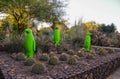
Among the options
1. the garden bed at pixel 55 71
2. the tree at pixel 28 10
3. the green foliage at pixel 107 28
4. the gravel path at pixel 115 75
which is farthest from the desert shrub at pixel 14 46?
the green foliage at pixel 107 28

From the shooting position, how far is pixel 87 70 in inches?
257

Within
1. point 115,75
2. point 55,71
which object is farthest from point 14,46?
point 115,75

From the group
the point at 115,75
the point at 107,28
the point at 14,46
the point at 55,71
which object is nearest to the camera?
the point at 55,71

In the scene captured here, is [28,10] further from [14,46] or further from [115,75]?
[115,75]

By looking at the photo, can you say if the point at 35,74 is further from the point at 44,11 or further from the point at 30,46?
the point at 44,11

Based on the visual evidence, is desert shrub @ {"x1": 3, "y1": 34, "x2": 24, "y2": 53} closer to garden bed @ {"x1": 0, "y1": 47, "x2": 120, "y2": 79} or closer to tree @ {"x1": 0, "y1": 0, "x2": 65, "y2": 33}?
garden bed @ {"x1": 0, "y1": 47, "x2": 120, "y2": 79}

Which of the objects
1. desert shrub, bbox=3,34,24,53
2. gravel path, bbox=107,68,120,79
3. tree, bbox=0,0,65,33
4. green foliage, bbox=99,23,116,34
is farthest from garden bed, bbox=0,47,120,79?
Answer: green foliage, bbox=99,23,116,34

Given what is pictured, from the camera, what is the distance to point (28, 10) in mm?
18875

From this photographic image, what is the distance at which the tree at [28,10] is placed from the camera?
17953 mm

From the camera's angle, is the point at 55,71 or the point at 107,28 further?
the point at 107,28

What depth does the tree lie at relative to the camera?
707 inches

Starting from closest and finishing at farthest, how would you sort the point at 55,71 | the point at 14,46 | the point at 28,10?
the point at 55,71 < the point at 14,46 < the point at 28,10

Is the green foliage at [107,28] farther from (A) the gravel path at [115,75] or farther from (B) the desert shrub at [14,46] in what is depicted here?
(B) the desert shrub at [14,46]

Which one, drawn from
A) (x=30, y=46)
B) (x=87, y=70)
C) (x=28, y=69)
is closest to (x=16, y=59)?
(x=30, y=46)
